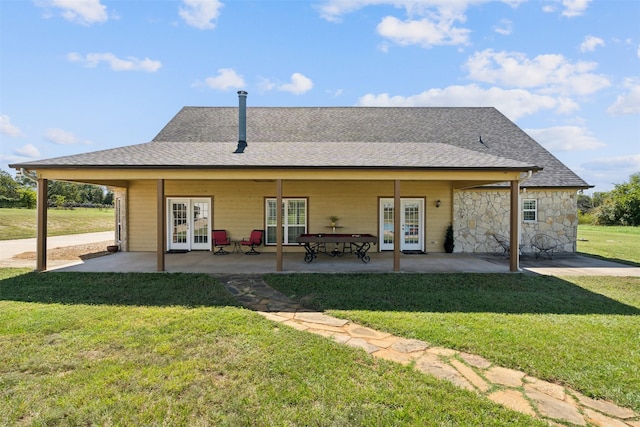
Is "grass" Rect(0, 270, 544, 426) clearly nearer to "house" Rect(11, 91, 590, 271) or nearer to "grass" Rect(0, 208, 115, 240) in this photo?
"house" Rect(11, 91, 590, 271)

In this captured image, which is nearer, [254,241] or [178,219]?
[254,241]

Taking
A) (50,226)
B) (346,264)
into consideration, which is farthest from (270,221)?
(50,226)

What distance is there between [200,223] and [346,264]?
20.6 feet

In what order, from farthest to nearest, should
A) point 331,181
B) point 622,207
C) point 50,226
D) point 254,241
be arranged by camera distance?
point 622,207 < point 50,226 < point 331,181 < point 254,241

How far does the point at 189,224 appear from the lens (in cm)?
1259

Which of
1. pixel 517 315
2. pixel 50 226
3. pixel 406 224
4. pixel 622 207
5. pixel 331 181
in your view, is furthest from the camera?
pixel 622 207

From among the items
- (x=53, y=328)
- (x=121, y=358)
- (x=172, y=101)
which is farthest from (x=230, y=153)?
(x=172, y=101)

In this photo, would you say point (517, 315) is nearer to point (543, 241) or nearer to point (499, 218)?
point (499, 218)

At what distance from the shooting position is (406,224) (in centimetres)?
1267

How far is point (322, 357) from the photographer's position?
3.73m

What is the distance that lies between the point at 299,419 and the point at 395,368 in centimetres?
131

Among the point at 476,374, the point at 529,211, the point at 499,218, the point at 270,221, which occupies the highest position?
the point at 529,211

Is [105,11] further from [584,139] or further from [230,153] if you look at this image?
[584,139]

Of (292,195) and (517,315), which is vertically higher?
(292,195)
